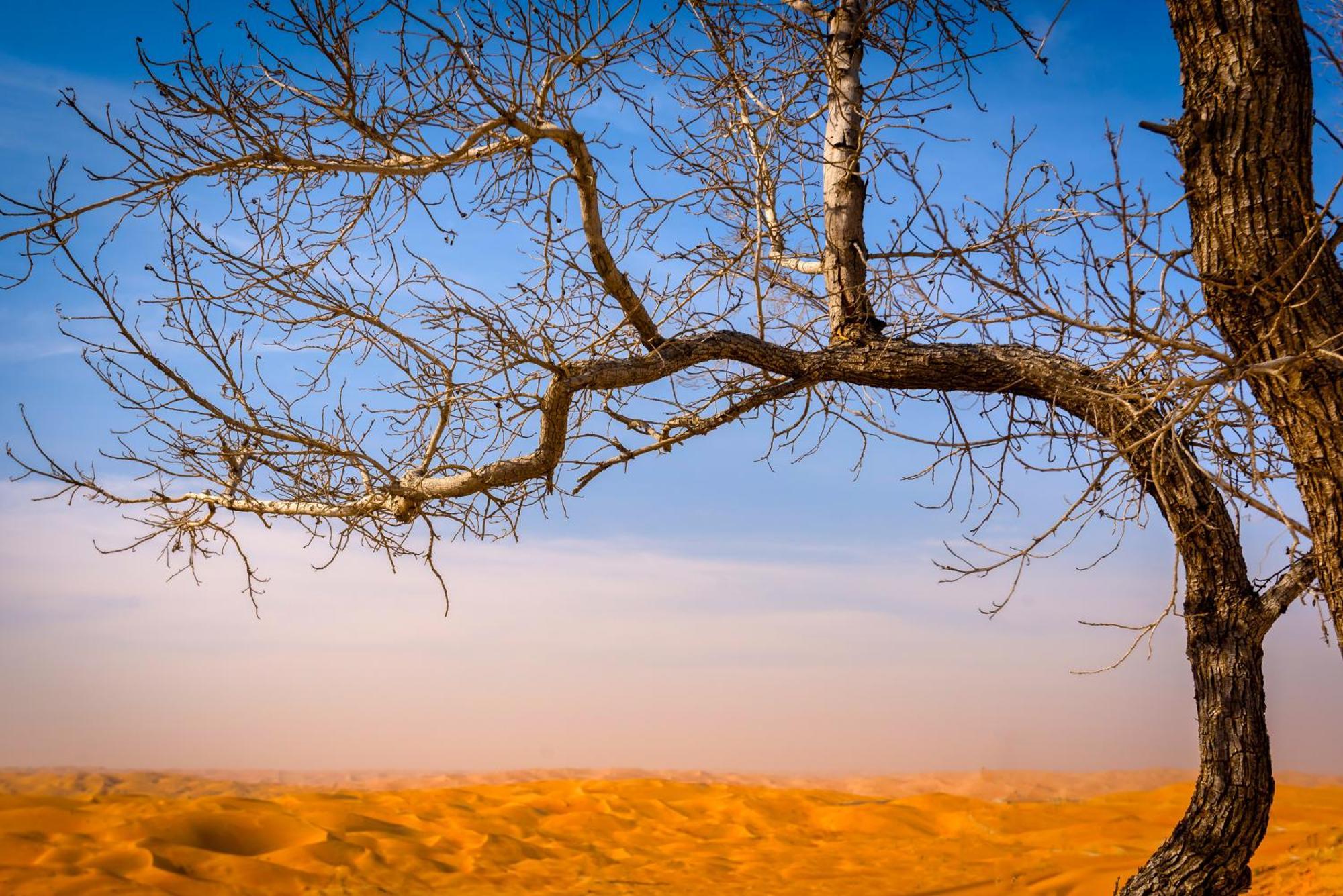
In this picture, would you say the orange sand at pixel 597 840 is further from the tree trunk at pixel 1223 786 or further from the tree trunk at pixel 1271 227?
the tree trunk at pixel 1271 227

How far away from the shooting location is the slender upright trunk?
525cm

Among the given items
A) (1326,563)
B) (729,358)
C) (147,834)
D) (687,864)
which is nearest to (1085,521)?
(1326,563)

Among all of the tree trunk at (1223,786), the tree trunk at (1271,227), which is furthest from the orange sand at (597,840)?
the tree trunk at (1271,227)

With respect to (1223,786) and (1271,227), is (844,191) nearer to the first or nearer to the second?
(1271,227)

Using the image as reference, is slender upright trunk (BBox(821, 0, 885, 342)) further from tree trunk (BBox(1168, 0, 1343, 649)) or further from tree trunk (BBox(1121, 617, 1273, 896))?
tree trunk (BBox(1121, 617, 1273, 896))

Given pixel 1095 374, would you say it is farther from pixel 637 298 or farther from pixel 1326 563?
pixel 637 298

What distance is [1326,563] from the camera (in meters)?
3.59

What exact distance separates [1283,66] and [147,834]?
7.14m

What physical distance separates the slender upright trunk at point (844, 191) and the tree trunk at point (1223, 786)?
2223mm

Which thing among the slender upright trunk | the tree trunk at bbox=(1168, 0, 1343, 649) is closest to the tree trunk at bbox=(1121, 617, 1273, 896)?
the tree trunk at bbox=(1168, 0, 1343, 649)

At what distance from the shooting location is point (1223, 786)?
4383mm

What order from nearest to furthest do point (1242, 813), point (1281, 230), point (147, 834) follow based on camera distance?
point (1281, 230), point (1242, 813), point (147, 834)

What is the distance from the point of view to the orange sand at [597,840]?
593 cm

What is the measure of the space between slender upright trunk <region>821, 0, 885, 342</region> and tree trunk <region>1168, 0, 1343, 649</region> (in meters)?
1.81
